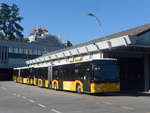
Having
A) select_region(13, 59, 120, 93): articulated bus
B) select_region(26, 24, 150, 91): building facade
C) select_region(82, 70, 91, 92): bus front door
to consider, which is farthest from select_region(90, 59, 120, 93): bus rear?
select_region(26, 24, 150, 91): building facade

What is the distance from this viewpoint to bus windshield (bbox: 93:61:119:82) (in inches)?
828

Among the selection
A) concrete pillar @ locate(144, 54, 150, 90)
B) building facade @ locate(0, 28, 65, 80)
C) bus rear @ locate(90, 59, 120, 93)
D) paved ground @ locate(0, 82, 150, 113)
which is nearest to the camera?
paved ground @ locate(0, 82, 150, 113)

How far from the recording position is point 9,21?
100000mm

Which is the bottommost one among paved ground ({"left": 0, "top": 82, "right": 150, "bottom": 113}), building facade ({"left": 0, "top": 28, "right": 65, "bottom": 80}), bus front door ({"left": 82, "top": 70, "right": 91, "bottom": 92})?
paved ground ({"left": 0, "top": 82, "right": 150, "bottom": 113})

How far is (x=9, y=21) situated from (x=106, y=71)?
275 ft

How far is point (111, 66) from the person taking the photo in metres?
21.6

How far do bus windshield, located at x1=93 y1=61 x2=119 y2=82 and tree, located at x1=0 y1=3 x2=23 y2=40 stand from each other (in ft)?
267

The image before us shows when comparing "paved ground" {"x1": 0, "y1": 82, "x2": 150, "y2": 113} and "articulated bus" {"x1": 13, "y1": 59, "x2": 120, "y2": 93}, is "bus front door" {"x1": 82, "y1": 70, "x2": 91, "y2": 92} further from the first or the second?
"paved ground" {"x1": 0, "y1": 82, "x2": 150, "y2": 113}

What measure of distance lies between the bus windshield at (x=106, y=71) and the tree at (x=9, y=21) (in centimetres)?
8142

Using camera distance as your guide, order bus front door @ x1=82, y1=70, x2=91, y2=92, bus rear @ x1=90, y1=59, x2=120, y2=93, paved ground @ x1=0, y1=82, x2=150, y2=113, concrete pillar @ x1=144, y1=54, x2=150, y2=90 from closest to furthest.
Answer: paved ground @ x1=0, y1=82, x2=150, y2=113 → bus rear @ x1=90, y1=59, x2=120, y2=93 → bus front door @ x1=82, y1=70, x2=91, y2=92 → concrete pillar @ x1=144, y1=54, x2=150, y2=90

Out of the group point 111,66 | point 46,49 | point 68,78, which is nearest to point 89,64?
point 111,66

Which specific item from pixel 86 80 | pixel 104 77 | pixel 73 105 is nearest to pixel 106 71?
pixel 104 77

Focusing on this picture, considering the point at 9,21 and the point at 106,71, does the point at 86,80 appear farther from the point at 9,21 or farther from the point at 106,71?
the point at 9,21

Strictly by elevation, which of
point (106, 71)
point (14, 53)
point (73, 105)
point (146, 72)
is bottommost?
point (73, 105)
